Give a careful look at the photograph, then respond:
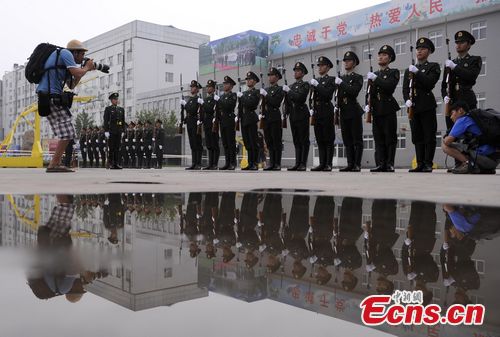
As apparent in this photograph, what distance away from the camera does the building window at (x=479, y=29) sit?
31028 millimetres

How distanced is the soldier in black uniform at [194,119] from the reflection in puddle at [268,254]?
935 cm

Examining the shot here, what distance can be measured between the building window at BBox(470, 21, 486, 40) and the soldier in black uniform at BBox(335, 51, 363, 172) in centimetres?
2575

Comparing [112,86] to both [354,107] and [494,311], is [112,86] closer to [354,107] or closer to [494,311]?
[354,107]

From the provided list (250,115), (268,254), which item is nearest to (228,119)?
(250,115)

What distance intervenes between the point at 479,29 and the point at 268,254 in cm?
3442

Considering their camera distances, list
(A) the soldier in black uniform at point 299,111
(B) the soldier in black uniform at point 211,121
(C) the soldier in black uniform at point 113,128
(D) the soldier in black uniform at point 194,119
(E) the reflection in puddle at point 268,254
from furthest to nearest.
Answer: (C) the soldier in black uniform at point 113,128, (D) the soldier in black uniform at point 194,119, (B) the soldier in black uniform at point 211,121, (A) the soldier in black uniform at point 299,111, (E) the reflection in puddle at point 268,254

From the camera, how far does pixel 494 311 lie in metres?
0.90

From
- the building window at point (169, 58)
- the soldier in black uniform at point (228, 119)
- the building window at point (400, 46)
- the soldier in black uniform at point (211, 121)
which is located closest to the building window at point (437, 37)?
the building window at point (400, 46)

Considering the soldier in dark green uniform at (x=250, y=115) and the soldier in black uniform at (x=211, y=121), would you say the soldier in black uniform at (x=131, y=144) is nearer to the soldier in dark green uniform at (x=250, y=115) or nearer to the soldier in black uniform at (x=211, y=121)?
the soldier in black uniform at (x=211, y=121)

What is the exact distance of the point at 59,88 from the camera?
24.8ft

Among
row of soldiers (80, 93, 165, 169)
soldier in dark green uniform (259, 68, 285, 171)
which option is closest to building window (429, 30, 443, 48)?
row of soldiers (80, 93, 165, 169)

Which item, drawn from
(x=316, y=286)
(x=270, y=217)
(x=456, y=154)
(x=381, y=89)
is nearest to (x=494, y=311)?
(x=316, y=286)

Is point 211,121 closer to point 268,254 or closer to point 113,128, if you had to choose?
point 113,128

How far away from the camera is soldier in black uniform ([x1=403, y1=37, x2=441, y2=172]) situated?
8.16 metres
